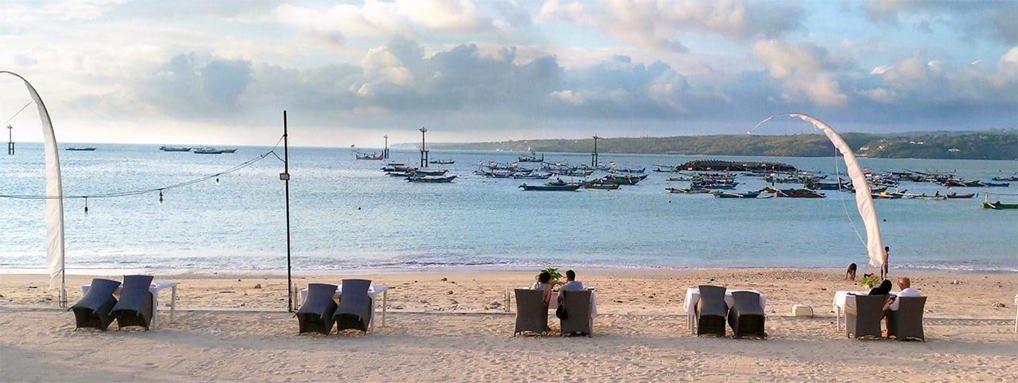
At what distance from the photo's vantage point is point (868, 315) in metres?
10.2

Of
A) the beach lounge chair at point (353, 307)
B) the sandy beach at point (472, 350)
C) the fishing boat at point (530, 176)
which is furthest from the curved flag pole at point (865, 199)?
the fishing boat at point (530, 176)

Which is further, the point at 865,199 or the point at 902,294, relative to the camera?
the point at 865,199

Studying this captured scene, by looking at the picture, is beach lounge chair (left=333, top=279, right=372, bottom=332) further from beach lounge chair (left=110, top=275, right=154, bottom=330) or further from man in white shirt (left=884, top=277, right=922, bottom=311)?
man in white shirt (left=884, top=277, right=922, bottom=311)

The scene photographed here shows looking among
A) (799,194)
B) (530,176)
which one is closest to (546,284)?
(799,194)

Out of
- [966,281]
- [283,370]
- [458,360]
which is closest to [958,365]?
[458,360]

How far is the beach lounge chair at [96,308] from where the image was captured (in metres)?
10.3

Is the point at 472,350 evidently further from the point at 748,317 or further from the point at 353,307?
the point at 748,317

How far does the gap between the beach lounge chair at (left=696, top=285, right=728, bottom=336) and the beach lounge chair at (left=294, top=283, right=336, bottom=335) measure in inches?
184

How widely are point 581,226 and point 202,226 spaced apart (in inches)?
736

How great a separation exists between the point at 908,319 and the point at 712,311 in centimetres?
242

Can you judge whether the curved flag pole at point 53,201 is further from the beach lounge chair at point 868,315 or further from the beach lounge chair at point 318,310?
the beach lounge chair at point 868,315

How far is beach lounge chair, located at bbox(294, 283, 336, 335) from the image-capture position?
33.6 feet

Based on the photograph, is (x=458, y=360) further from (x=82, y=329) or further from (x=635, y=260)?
(x=635, y=260)

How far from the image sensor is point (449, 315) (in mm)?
11820
